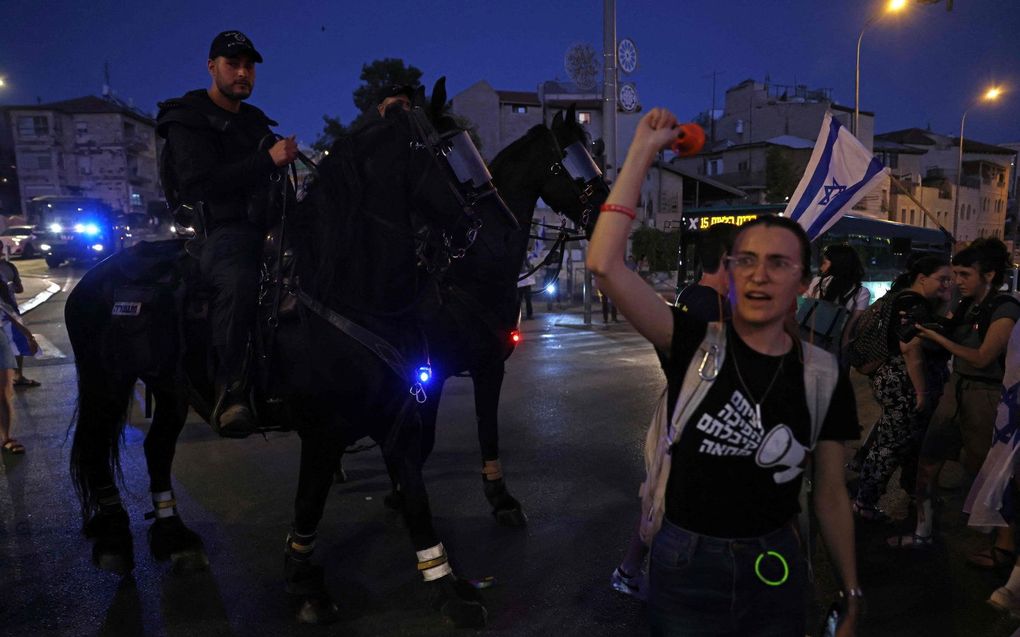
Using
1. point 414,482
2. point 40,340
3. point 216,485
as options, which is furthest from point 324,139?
point 414,482

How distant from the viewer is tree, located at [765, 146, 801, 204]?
38.9 metres

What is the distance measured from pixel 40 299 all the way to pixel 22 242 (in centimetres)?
1641

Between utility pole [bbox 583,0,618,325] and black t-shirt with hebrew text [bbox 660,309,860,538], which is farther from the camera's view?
utility pole [bbox 583,0,618,325]

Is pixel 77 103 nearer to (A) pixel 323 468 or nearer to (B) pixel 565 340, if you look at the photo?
(B) pixel 565 340

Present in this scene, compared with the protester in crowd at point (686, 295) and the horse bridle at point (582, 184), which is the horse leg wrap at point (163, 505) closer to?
the protester in crowd at point (686, 295)

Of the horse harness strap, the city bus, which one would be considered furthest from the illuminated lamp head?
the city bus

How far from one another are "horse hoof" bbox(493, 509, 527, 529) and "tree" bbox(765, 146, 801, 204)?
38392mm

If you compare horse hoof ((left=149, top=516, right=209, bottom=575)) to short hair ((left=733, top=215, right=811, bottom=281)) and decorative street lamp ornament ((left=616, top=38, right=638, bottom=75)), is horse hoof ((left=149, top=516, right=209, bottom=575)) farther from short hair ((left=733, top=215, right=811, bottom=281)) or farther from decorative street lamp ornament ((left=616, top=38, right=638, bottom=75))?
decorative street lamp ornament ((left=616, top=38, right=638, bottom=75))

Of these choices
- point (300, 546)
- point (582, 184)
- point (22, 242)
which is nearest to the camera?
point (300, 546)

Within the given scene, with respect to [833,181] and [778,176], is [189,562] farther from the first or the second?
[778,176]

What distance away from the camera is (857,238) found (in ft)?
72.1

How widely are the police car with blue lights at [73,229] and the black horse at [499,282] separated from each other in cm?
2998

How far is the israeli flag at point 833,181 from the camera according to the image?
13.9 feet

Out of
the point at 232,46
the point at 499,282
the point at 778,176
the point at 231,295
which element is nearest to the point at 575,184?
the point at 499,282
